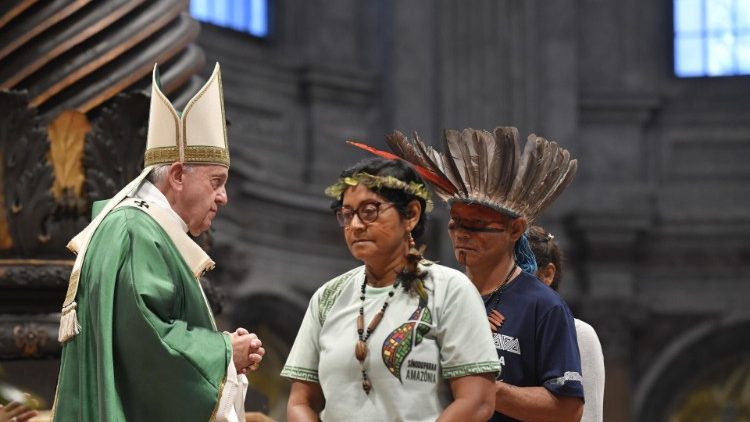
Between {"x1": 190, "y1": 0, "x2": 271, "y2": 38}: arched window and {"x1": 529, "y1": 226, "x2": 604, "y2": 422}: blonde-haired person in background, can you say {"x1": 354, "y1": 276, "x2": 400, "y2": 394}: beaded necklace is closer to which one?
{"x1": 529, "y1": 226, "x2": 604, "y2": 422}: blonde-haired person in background

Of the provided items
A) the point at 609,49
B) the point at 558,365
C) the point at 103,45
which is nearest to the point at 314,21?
the point at 609,49

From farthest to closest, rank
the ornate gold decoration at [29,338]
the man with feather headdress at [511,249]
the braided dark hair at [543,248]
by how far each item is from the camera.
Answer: the ornate gold decoration at [29,338]
the braided dark hair at [543,248]
the man with feather headdress at [511,249]

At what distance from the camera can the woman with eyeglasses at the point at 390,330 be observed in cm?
365

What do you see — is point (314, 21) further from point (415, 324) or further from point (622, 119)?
point (415, 324)

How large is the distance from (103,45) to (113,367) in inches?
77.1

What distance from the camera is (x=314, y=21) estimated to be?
44.8 feet

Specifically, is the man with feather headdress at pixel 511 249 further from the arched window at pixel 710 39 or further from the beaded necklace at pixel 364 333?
the arched window at pixel 710 39

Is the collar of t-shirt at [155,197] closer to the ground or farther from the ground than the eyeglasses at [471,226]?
farther from the ground

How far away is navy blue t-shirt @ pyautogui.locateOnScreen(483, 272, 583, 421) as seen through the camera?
13.1 feet

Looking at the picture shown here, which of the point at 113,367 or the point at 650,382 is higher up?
the point at 113,367

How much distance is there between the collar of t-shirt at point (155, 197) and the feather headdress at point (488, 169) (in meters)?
0.61

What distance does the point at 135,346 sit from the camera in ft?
12.4

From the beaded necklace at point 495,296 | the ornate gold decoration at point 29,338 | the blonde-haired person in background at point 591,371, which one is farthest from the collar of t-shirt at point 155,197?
the ornate gold decoration at point 29,338

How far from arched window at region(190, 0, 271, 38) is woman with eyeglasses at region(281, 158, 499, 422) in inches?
363
